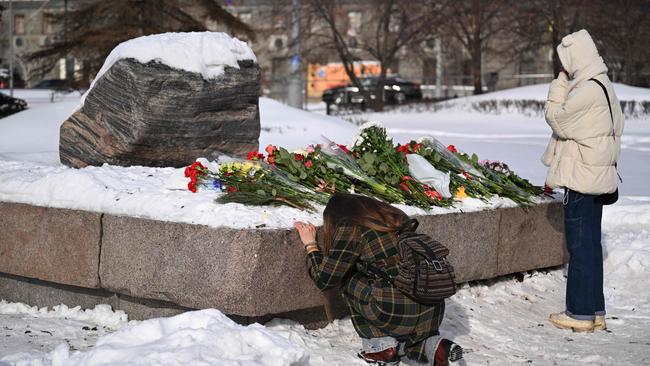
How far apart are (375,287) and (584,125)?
1822 millimetres

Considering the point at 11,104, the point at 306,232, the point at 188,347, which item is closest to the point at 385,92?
the point at 11,104

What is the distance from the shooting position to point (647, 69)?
36562 mm

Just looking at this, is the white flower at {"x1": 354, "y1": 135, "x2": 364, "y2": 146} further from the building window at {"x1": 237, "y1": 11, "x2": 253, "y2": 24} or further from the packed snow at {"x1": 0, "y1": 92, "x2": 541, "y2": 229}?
the building window at {"x1": 237, "y1": 11, "x2": 253, "y2": 24}

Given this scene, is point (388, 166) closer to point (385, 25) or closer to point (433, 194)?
point (433, 194)

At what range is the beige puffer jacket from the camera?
229 inches

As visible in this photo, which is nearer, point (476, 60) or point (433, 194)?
point (433, 194)

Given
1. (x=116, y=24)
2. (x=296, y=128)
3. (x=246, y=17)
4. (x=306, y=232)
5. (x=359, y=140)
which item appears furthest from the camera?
(x=246, y=17)

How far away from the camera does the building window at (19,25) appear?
206ft

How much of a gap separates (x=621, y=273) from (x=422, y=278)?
126 inches

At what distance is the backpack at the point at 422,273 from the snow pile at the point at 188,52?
9.91ft

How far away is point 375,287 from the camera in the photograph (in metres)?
4.85

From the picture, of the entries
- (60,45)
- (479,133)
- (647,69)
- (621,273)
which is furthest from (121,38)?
(647,69)

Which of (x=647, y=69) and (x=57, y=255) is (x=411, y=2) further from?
(x=57, y=255)

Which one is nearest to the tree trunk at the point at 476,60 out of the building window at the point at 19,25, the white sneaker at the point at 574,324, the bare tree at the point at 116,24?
the bare tree at the point at 116,24
